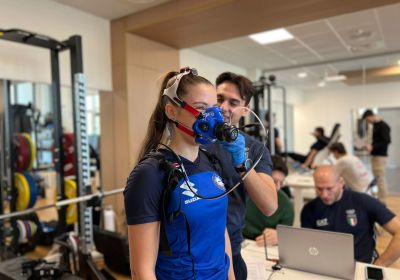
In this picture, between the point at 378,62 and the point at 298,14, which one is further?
the point at 378,62

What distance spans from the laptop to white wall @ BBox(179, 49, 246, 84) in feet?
13.2

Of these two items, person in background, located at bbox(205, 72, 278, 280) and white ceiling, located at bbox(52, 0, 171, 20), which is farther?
white ceiling, located at bbox(52, 0, 171, 20)

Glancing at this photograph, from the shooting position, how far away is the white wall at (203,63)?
17.8ft

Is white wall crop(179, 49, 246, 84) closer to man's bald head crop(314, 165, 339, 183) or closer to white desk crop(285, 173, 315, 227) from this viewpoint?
white desk crop(285, 173, 315, 227)

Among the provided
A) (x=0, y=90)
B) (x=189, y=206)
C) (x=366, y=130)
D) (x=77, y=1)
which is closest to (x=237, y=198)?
(x=189, y=206)

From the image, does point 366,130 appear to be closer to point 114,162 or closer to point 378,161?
point 378,161

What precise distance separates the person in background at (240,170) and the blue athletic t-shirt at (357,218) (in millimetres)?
1007

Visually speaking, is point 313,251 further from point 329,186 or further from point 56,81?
point 56,81

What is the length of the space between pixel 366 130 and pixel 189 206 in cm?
601

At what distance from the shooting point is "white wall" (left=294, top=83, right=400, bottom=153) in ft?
19.6

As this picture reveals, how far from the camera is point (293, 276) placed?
1643 millimetres

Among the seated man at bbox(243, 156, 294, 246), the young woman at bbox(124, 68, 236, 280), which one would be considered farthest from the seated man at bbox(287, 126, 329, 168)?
the young woman at bbox(124, 68, 236, 280)

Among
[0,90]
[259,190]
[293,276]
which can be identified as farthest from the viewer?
[0,90]

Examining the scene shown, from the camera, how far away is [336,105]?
22.7 feet
